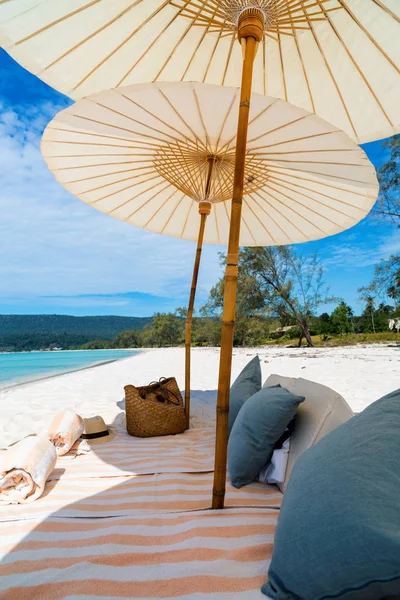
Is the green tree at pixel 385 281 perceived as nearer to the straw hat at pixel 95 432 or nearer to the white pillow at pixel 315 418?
the straw hat at pixel 95 432

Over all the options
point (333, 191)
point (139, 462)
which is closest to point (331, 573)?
point (139, 462)

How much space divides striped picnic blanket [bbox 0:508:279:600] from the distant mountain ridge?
4612cm

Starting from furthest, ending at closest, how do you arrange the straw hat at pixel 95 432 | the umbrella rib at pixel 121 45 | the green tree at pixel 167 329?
the green tree at pixel 167 329 → the straw hat at pixel 95 432 → the umbrella rib at pixel 121 45

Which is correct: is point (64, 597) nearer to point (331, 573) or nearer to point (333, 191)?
point (331, 573)

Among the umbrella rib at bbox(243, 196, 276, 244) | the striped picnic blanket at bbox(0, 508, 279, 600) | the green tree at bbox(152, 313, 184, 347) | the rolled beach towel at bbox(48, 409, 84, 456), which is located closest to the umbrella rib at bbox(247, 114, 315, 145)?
the umbrella rib at bbox(243, 196, 276, 244)

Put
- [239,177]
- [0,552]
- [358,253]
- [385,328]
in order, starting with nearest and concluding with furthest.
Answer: [0,552] → [239,177] → [385,328] → [358,253]

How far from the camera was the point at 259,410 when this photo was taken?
1599 mm

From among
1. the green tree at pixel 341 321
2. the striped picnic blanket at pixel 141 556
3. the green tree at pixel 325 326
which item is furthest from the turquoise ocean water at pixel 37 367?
the green tree at pixel 341 321

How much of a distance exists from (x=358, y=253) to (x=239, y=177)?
48824 millimetres

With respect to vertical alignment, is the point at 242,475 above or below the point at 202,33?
below

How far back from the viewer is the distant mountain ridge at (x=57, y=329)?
50775mm

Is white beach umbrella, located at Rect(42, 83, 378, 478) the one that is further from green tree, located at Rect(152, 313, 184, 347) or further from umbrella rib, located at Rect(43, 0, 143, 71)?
green tree, located at Rect(152, 313, 184, 347)

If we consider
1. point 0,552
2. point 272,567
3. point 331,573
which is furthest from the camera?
point 0,552

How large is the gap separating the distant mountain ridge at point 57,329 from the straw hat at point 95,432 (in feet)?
147
